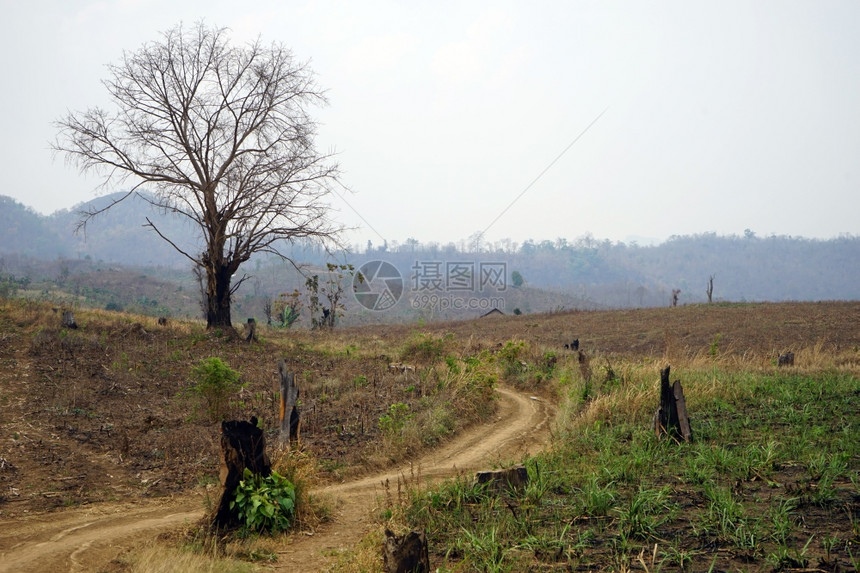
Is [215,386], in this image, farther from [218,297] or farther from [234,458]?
[218,297]

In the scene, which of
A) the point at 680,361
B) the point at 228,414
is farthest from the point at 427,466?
the point at 680,361

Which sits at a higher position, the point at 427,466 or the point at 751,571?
the point at 751,571

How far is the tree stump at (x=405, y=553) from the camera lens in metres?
4.41

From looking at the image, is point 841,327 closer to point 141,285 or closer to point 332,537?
point 332,537

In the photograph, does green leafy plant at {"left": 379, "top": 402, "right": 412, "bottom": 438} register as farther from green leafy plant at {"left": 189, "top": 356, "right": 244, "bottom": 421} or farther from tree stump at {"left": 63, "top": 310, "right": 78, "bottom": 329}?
tree stump at {"left": 63, "top": 310, "right": 78, "bottom": 329}

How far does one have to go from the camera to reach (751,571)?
423 centimetres

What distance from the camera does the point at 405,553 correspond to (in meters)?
4.44

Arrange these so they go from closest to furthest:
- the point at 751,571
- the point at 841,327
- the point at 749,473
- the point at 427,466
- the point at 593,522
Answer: the point at 751,571, the point at 593,522, the point at 749,473, the point at 427,466, the point at 841,327

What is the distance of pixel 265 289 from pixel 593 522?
3487 inches

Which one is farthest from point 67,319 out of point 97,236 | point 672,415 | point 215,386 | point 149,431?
point 97,236

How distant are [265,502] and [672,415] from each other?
203 inches

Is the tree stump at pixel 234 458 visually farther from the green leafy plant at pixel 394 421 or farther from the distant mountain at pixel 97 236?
the distant mountain at pixel 97 236

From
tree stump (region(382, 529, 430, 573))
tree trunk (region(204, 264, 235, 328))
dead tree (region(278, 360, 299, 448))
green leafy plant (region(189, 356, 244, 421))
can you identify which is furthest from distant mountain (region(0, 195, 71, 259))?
tree stump (region(382, 529, 430, 573))

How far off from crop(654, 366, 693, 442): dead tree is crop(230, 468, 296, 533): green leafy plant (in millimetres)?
4639
